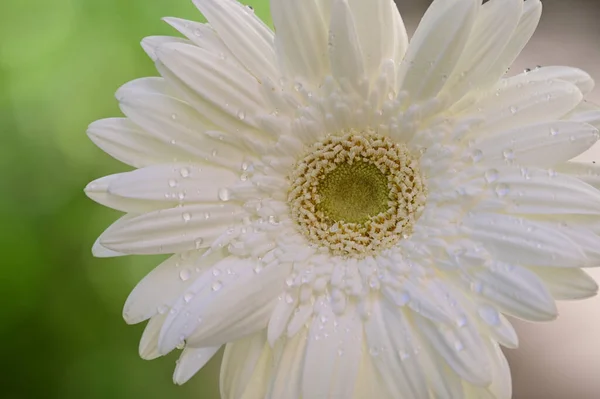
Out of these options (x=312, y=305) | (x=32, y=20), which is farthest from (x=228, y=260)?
(x=32, y=20)

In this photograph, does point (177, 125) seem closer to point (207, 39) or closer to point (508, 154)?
point (207, 39)

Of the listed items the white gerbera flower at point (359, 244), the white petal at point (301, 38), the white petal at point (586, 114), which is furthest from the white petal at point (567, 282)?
the white petal at point (301, 38)

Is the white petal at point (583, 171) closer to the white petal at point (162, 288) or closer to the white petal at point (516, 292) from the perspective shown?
the white petal at point (516, 292)

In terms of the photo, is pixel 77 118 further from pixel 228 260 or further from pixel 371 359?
pixel 371 359

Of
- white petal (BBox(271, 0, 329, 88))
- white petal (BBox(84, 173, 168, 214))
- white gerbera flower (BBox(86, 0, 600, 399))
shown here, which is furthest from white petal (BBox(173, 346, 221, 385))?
white petal (BBox(271, 0, 329, 88))

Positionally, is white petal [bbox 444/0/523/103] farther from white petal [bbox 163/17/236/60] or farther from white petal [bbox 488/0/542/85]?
white petal [bbox 163/17/236/60]

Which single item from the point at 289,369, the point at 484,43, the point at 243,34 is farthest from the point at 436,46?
the point at 289,369

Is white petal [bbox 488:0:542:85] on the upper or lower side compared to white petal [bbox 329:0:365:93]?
lower
